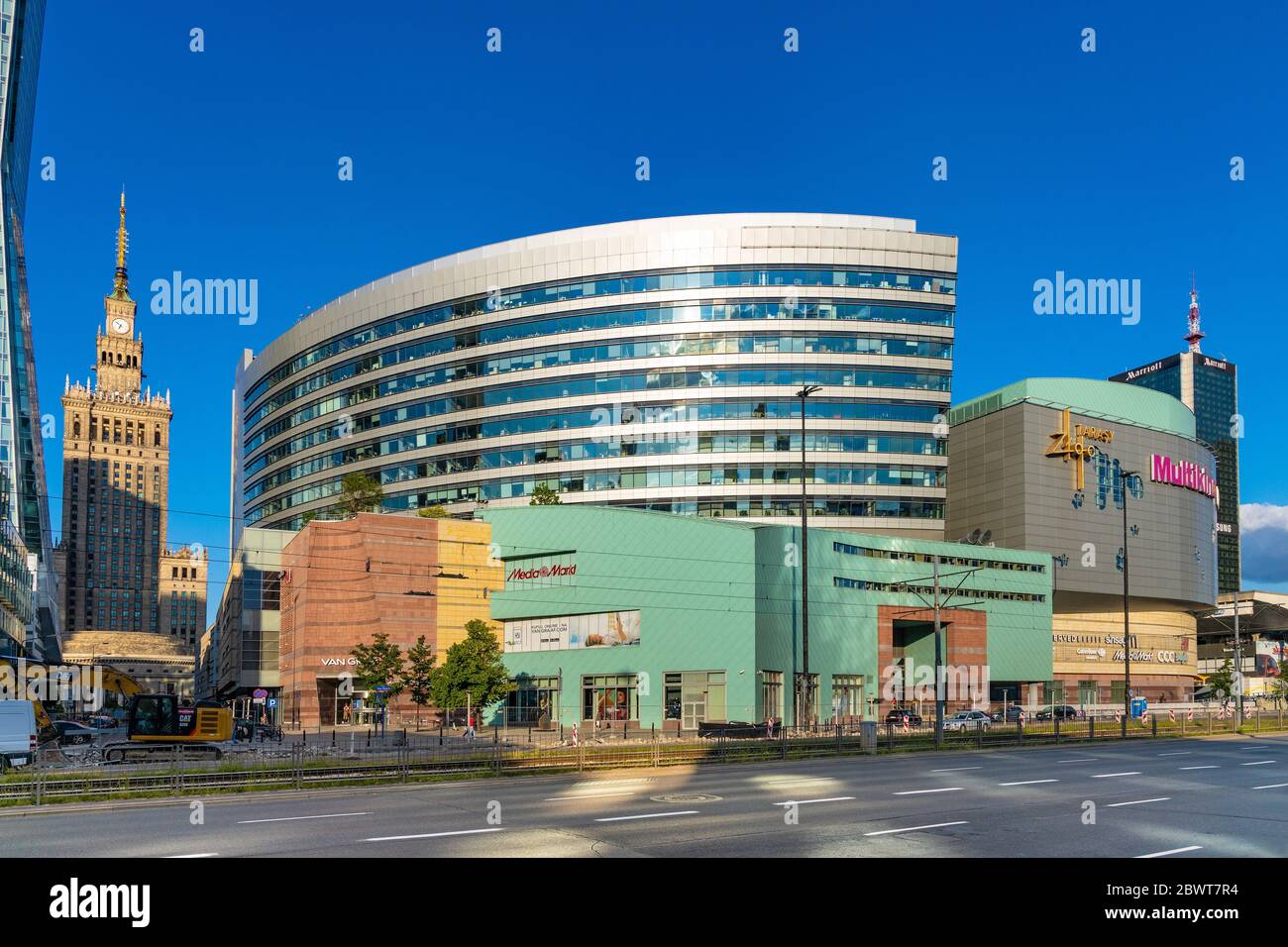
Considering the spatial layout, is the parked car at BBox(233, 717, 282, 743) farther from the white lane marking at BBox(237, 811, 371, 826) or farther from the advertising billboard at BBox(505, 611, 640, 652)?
the white lane marking at BBox(237, 811, 371, 826)

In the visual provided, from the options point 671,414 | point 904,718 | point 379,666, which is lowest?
point 904,718

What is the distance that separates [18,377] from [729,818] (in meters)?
123

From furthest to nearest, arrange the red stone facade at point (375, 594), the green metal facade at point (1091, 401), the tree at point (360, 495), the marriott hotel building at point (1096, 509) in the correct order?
the green metal facade at point (1091, 401) < the marriott hotel building at point (1096, 509) < the tree at point (360, 495) < the red stone facade at point (375, 594)

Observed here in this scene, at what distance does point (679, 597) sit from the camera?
2874 inches

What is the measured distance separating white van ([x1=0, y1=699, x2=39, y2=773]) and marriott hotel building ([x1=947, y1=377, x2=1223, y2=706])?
90.1m

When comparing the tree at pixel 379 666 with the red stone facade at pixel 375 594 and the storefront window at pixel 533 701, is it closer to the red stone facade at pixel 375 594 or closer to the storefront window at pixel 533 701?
the red stone facade at pixel 375 594

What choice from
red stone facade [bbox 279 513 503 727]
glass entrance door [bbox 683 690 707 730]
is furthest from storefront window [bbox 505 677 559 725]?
glass entrance door [bbox 683 690 707 730]

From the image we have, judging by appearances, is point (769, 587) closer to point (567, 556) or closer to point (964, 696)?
point (567, 556)

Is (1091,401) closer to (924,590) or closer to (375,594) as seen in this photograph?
(924,590)

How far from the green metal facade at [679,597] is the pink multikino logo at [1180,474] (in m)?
53.3

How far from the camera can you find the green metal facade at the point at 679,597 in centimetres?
7262
